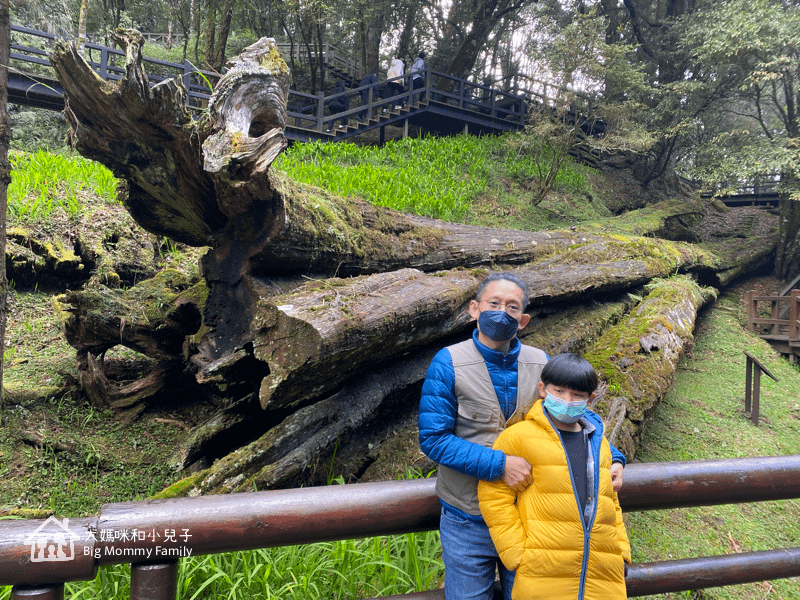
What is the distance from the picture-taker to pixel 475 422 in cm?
204

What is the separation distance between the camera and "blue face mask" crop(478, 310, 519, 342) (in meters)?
2.11

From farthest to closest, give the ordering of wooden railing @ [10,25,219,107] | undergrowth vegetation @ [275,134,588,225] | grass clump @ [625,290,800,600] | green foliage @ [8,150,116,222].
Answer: wooden railing @ [10,25,219,107] < undergrowth vegetation @ [275,134,588,225] < green foliage @ [8,150,116,222] < grass clump @ [625,290,800,600]

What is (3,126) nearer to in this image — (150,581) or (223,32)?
(150,581)

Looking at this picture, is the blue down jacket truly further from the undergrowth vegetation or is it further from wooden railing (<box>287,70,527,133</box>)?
wooden railing (<box>287,70,527,133</box>)

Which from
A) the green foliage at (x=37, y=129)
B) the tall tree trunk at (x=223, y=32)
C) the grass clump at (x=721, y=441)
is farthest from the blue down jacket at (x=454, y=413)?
the green foliage at (x=37, y=129)

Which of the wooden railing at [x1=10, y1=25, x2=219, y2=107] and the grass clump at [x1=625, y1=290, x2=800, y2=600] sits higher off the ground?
the wooden railing at [x1=10, y1=25, x2=219, y2=107]

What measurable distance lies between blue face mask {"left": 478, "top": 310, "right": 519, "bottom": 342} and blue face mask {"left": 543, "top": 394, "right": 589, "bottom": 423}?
375 millimetres

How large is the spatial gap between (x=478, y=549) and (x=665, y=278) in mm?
7938

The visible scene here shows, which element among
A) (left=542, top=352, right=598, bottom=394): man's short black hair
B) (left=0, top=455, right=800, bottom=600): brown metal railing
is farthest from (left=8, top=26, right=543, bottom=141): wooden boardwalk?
(left=542, top=352, right=598, bottom=394): man's short black hair

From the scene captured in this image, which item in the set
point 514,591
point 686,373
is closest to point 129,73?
point 514,591

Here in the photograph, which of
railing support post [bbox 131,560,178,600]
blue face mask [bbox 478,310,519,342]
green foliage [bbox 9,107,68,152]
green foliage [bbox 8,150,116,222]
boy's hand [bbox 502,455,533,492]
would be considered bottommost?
railing support post [bbox 131,560,178,600]

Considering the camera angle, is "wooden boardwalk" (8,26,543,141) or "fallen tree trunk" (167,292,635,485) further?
"wooden boardwalk" (8,26,543,141)

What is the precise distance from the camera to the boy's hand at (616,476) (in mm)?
1887

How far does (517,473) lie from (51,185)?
801cm
